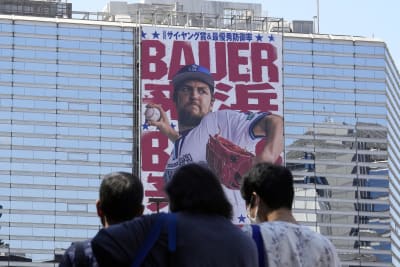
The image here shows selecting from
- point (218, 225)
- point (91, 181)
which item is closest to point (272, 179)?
point (218, 225)

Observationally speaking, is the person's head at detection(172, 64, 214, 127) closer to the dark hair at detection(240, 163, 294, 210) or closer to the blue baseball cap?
the blue baseball cap

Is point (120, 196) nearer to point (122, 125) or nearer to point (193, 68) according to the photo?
point (193, 68)

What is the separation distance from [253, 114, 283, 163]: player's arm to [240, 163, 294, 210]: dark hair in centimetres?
7528

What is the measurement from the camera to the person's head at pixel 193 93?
83.4m

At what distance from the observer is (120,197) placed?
809cm

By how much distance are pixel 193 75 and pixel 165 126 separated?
3.65 meters

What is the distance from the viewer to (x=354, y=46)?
96.4 meters

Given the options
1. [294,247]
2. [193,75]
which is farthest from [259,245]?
[193,75]

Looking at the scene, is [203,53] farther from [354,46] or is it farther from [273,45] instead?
[354,46]

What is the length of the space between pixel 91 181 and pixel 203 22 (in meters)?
12.1

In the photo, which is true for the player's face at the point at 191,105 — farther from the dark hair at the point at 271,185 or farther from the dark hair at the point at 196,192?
the dark hair at the point at 196,192

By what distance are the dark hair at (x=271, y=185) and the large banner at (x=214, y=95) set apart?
2832 inches

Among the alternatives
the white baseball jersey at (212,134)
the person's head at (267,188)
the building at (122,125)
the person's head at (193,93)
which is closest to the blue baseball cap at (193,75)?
the person's head at (193,93)

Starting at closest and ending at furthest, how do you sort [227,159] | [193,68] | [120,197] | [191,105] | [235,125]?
1. [120,197]
2. [227,159]
3. [191,105]
4. [235,125]
5. [193,68]
